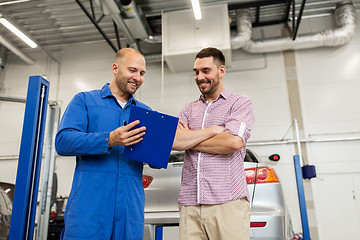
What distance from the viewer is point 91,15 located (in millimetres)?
6613

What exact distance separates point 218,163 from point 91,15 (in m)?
6.05

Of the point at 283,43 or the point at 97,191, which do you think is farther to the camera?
the point at 283,43

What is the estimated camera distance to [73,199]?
141 centimetres

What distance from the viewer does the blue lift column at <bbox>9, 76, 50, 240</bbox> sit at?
1.45 meters

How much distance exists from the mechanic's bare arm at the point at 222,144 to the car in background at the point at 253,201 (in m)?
0.85

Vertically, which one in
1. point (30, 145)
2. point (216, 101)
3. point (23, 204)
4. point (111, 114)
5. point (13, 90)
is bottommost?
point (23, 204)

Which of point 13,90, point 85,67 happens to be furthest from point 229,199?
point 13,90

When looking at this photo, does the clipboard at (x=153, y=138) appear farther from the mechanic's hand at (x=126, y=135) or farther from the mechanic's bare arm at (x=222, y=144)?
the mechanic's bare arm at (x=222, y=144)

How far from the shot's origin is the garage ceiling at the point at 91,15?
6.33 meters

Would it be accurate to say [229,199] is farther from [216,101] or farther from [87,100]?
[87,100]

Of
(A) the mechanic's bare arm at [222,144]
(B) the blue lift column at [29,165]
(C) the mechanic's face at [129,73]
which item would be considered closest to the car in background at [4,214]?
(B) the blue lift column at [29,165]

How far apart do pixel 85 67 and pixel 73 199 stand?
6951mm

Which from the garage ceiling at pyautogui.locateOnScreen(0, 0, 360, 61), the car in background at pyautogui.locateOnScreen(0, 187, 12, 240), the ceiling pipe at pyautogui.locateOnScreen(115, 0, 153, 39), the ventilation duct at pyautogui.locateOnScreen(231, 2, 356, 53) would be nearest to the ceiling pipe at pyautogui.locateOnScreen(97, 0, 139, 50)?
the ceiling pipe at pyautogui.locateOnScreen(115, 0, 153, 39)

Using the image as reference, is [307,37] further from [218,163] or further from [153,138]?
[153,138]
